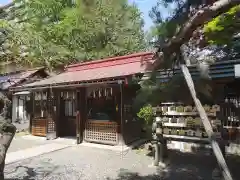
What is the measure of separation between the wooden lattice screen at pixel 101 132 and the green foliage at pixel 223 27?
21.8 feet

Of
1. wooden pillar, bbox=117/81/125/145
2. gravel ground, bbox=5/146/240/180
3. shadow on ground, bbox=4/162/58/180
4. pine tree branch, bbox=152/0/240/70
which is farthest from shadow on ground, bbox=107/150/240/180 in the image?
pine tree branch, bbox=152/0/240/70

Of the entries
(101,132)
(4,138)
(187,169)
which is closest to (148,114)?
(187,169)

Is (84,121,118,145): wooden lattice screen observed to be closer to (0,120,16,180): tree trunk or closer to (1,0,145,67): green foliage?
(0,120,16,180): tree trunk

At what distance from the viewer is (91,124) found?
450 inches

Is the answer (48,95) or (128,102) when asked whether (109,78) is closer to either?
(128,102)

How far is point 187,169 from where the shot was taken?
7277mm

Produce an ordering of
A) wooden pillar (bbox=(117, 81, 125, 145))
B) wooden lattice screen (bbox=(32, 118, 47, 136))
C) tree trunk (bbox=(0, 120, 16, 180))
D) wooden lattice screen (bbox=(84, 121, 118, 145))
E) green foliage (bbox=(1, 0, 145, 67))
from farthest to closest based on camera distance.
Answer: green foliage (bbox=(1, 0, 145, 67)), wooden lattice screen (bbox=(32, 118, 47, 136)), wooden lattice screen (bbox=(84, 121, 118, 145)), wooden pillar (bbox=(117, 81, 125, 145)), tree trunk (bbox=(0, 120, 16, 180))

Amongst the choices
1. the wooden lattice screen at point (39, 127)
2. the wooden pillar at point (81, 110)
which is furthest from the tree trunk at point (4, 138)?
the wooden lattice screen at point (39, 127)

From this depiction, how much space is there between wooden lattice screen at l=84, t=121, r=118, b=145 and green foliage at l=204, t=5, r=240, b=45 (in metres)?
6.65

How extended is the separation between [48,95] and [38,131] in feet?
7.15

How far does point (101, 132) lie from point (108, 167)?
3550mm

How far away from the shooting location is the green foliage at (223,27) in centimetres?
428

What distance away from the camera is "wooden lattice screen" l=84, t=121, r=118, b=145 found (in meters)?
10.7

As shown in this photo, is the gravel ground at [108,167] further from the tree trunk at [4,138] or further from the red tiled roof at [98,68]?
the red tiled roof at [98,68]
